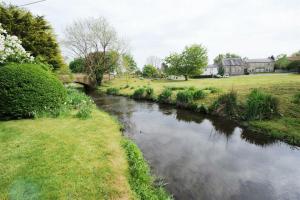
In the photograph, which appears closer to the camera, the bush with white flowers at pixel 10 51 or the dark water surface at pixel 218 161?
the dark water surface at pixel 218 161

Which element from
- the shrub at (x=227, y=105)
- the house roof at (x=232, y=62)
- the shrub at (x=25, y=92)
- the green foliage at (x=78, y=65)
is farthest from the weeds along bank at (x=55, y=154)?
the house roof at (x=232, y=62)

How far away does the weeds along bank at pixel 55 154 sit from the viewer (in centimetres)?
362

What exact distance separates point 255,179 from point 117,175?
394cm

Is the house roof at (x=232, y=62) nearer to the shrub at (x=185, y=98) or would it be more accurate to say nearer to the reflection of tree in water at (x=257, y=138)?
the shrub at (x=185, y=98)

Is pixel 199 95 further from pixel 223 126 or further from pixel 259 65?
pixel 259 65

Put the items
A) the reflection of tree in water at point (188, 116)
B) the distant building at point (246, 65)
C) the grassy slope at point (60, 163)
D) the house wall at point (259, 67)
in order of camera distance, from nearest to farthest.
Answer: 1. the grassy slope at point (60, 163)
2. the reflection of tree in water at point (188, 116)
3. the distant building at point (246, 65)
4. the house wall at point (259, 67)

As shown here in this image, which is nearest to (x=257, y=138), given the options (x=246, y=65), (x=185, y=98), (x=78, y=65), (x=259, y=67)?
(x=185, y=98)

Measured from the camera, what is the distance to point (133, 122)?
11.0 m

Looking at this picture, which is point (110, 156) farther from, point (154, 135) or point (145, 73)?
point (145, 73)

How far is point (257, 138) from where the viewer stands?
26.3ft

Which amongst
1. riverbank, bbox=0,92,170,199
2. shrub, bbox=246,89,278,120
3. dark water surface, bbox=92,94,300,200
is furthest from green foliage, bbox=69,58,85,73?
shrub, bbox=246,89,278,120

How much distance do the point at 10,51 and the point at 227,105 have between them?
11845 mm

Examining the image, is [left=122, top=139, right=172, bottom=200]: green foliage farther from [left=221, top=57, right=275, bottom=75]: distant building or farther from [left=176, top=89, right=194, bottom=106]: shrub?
[left=221, top=57, right=275, bottom=75]: distant building

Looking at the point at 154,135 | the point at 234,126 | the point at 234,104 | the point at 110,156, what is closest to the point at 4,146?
the point at 110,156
